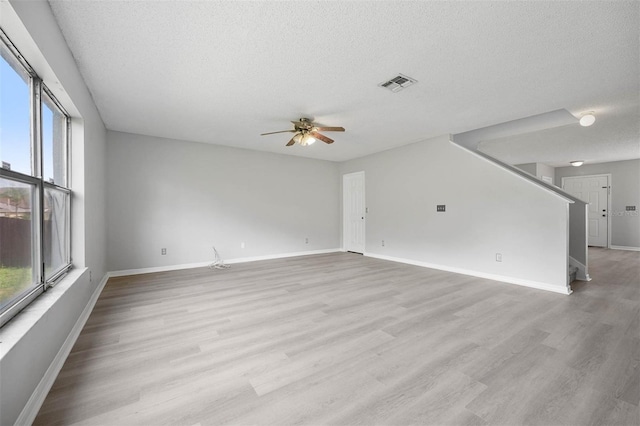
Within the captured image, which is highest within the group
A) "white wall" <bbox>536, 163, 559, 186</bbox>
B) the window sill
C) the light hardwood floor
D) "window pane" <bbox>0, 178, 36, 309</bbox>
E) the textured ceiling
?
the textured ceiling

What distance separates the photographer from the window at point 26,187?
1.43 m

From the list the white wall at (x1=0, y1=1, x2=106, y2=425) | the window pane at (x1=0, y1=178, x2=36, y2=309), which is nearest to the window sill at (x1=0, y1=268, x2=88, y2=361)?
the white wall at (x1=0, y1=1, x2=106, y2=425)

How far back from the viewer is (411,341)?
2.19m

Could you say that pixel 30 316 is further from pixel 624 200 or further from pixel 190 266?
pixel 624 200

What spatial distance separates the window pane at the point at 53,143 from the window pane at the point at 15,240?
42 centimetres

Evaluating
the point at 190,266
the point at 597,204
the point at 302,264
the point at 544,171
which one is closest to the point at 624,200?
the point at 597,204

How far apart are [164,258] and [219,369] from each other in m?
3.77

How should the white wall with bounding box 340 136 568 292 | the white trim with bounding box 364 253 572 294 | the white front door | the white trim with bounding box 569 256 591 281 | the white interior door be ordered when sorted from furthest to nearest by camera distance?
the white front door, the white interior door, the white trim with bounding box 569 256 591 281, the white wall with bounding box 340 136 568 292, the white trim with bounding box 364 253 572 294

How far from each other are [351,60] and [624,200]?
9412 millimetres

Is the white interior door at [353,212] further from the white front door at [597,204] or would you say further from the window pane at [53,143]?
the white front door at [597,204]

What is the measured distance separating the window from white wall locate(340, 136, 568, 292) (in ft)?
17.1

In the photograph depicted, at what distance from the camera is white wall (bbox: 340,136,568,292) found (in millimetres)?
3715

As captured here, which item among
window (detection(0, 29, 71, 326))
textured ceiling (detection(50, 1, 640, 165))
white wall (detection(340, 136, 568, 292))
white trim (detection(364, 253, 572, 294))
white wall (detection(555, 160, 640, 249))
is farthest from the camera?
white wall (detection(555, 160, 640, 249))

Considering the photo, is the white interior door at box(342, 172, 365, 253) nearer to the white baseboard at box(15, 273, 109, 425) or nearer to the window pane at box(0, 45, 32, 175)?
the white baseboard at box(15, 273, 109, 425)
